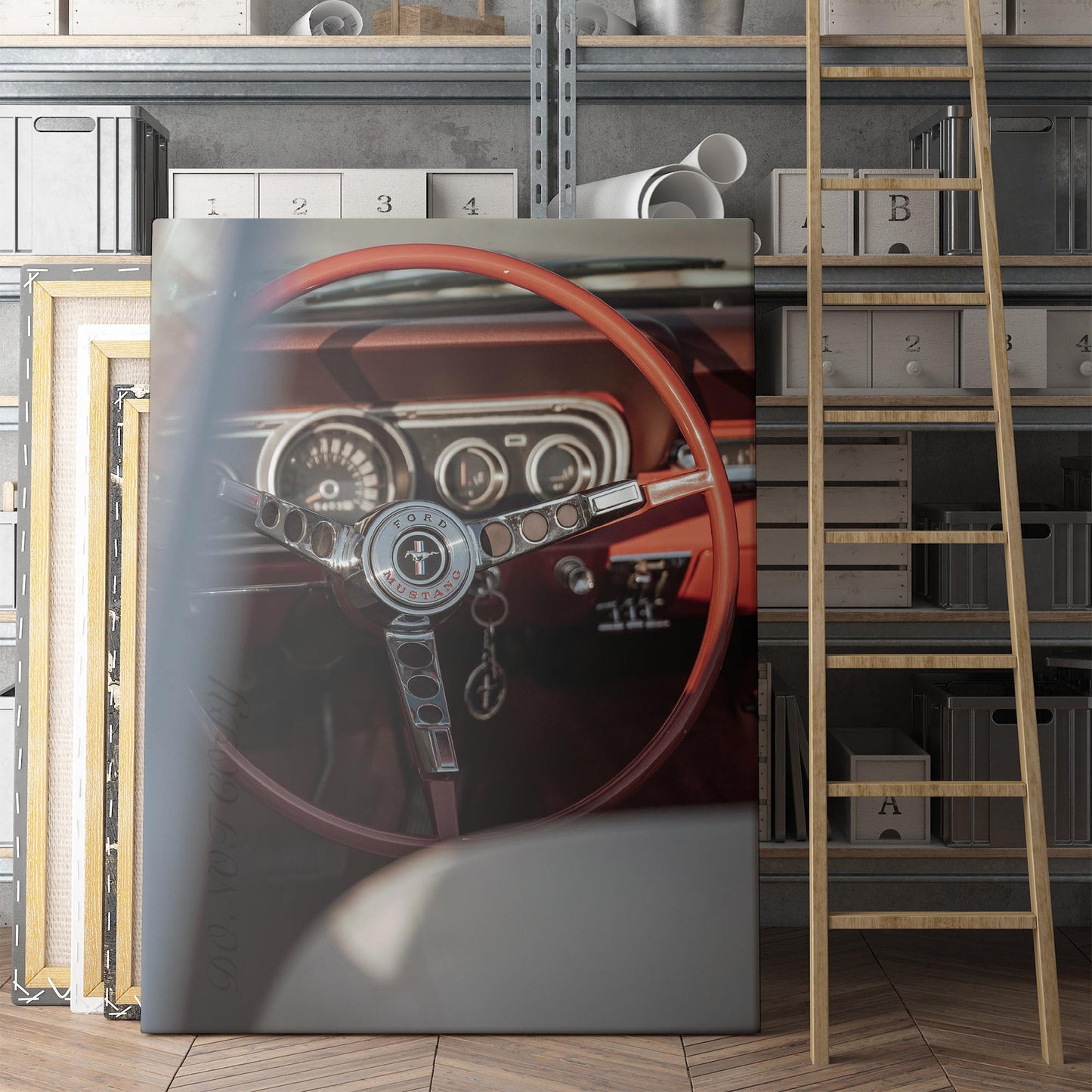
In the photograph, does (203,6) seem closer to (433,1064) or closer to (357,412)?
(357,412)

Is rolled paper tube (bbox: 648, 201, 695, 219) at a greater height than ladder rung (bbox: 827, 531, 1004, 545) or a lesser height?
greater

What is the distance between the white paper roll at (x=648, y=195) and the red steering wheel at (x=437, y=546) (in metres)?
0.38

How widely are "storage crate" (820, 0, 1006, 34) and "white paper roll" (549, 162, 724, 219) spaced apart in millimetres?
449

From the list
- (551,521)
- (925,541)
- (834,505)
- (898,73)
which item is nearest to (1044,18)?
(898,73)

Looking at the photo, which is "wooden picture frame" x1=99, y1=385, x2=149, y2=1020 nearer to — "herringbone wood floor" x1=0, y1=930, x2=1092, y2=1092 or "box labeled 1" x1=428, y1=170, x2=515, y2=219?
"herringbone wood floor" x1=0, y1=930, x2=1092, y2=1092

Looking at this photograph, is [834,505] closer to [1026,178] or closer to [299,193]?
[1026,178]

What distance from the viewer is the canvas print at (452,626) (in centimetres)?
204

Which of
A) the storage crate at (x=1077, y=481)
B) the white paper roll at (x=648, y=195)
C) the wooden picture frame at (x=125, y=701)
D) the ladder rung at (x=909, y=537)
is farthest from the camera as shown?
the storage crate at (x=1077, y=481)

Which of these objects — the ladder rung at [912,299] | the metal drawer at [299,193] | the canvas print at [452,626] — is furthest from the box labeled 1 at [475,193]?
the ladder rung at [912,299]

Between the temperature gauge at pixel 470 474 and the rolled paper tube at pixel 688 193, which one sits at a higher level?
the rolled paper tube at pixel 688 193

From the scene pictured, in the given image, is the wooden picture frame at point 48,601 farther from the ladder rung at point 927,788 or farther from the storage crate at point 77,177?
the ladder rung at point 927,788

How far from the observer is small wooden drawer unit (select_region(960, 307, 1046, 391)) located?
238cm

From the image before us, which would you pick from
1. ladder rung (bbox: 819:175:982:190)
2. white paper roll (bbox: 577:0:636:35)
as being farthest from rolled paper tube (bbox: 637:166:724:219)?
white paper roll (bbox: 577:0:636:35)

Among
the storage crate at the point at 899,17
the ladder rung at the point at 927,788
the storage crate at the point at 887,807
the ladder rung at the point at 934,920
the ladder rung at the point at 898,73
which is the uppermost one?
the storage crate at the point at 899,17
